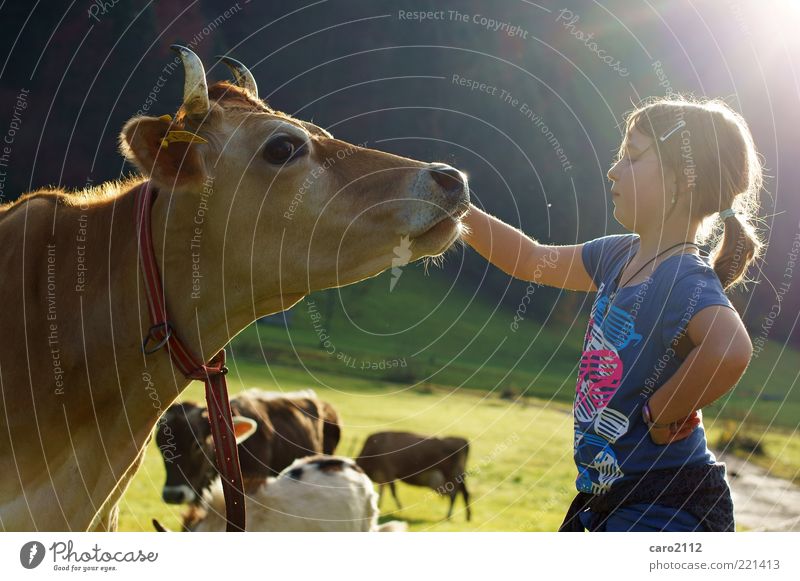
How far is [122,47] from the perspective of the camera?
22.5 meters

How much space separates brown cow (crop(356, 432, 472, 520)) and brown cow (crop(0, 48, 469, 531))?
920cm

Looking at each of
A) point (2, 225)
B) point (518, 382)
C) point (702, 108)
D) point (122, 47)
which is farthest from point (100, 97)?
point (702, 108)

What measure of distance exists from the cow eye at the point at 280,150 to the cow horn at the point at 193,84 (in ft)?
1.06

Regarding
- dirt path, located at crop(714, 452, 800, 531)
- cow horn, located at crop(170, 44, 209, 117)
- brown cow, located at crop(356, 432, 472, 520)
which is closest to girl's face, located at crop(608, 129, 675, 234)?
cow horn, located at crop(170, 44, 209, 117)

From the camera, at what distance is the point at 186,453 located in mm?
10539

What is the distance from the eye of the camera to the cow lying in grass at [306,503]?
22.7 ft

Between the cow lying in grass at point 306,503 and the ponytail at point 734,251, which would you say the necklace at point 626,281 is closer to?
the ponytail at point 734,251

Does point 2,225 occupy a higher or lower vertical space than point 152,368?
higher

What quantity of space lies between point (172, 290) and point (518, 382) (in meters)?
25.2

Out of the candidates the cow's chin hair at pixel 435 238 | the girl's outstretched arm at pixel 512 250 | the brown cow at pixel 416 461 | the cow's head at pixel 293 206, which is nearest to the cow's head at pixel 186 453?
the brown cow at pixel 416 461

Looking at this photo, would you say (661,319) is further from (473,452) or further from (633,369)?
(473,452)

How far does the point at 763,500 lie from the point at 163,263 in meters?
13.4

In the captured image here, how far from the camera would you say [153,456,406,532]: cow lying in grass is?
692 centimetres
